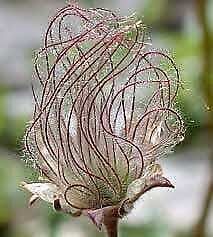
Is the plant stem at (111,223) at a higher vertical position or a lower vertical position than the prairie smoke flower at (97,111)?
lower

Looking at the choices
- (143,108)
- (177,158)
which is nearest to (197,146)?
(177,158)

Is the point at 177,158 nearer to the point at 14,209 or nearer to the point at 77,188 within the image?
the point at 14,209

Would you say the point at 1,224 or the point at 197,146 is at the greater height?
the point at 197,146

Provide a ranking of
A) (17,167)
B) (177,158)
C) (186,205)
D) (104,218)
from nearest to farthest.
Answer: (104,218), (17,167), (186,205), (177,158)

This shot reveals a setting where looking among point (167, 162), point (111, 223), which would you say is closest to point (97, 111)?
point (111, 223)

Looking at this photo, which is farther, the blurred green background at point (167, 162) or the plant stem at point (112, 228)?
the blurred green background at point (167, 162)

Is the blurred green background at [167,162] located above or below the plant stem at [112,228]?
above
